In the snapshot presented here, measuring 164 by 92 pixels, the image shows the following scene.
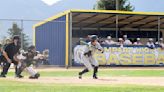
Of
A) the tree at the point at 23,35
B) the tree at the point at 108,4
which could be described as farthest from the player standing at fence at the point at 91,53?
the tree at the point at 108,4

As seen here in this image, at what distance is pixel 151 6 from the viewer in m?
176

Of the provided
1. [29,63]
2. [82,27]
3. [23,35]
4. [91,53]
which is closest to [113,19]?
[82,27]

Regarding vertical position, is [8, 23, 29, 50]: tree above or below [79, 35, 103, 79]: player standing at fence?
above

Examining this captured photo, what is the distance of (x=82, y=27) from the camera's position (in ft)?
137

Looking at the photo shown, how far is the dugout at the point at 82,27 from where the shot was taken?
Answer: 31.9 meters

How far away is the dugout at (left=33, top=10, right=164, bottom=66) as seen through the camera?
31.9m

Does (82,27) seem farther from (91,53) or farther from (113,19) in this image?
(91,53)

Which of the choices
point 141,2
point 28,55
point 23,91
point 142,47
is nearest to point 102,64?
point 142,47

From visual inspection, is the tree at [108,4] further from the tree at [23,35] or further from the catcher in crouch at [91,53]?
the catcher in crouch at [91,53]

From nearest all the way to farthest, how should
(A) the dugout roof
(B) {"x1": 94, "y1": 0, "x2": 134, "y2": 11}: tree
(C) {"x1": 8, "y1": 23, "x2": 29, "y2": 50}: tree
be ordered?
(C) {"x1": 8, "y1": 23, "x2": 29, "y2": 50}: tree → (A) the dugout roof → (B) {"x1": 94, "y1": 0, "x2": 134, "y2": 11}: tree

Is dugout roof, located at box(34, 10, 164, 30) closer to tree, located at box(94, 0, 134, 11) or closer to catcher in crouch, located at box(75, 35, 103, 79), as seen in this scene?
Answer: tree, located at box(94, 0, 134, 11)

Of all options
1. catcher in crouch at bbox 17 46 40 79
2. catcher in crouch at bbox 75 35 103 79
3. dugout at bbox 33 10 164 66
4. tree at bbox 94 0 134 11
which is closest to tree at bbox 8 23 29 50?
dugout at bbox 33 10 164 66

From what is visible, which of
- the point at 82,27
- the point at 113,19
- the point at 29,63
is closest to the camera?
the point at 29,63

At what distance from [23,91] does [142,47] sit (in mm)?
20435
